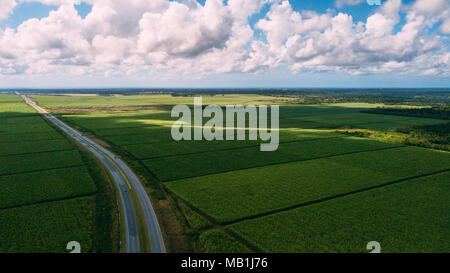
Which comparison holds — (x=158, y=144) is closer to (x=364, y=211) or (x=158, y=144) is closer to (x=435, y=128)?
(x=364, y=211)

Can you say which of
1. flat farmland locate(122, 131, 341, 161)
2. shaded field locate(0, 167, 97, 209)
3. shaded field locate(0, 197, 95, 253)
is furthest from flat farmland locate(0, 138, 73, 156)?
shaded field locate(0, 197, 95, 253)

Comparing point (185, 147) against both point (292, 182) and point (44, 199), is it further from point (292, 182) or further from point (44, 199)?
point (44, 199)

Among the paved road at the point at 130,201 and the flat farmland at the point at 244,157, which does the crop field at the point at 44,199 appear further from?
the flat farmland at the point at 244,157

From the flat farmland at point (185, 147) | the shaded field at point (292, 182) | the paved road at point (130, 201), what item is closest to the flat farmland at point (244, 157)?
the flat farmland at point (185, 147)

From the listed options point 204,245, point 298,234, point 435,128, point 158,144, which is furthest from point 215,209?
point 435,128

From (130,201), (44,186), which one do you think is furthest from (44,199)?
(130,201)
